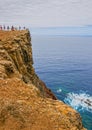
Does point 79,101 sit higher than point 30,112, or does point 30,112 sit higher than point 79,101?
point 30,112

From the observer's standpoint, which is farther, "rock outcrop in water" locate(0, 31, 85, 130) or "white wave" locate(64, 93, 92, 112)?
"white wave" locate(64, 93, 92, 112)

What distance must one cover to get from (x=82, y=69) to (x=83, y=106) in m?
56.4

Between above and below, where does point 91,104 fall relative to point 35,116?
below

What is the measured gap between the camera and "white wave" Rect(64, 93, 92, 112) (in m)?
60.7

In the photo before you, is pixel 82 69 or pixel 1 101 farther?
pixel 82 69

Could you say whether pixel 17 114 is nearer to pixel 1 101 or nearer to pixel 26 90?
pixel 1 101

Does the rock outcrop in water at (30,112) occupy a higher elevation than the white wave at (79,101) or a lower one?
higher

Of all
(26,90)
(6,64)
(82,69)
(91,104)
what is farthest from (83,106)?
(82,69)

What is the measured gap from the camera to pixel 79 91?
245 feet

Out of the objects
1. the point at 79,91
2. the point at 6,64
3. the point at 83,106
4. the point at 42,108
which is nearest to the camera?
the point at 42,108

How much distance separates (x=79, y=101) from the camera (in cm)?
6531

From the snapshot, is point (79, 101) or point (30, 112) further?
point (79, 101)

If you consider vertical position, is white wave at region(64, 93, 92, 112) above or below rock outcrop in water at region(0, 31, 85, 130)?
below

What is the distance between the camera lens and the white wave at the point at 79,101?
199 feet
